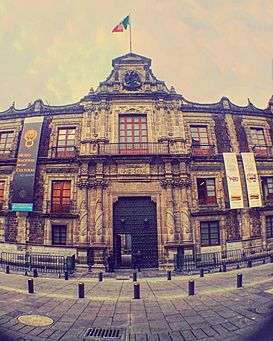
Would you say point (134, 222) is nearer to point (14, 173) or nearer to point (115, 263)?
A: point (115, 263)

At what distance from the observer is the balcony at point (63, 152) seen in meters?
15.6

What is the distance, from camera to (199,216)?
48.3 feet

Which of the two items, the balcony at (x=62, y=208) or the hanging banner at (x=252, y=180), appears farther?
the hanging banner at (x=252, y=180)

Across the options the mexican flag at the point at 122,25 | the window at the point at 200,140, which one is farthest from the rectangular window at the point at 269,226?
the mexican flag at the point at 122,25

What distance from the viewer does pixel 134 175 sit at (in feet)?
47.5

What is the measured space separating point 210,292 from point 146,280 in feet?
11.9

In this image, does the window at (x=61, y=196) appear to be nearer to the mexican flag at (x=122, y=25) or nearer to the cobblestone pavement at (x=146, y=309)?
the cobblestone pavement at (x=146, y=309)

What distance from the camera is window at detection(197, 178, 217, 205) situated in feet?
50.0

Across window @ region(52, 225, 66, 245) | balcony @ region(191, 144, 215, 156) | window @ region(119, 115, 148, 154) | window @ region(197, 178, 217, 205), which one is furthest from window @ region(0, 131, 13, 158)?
window @ region(197, 178, 217, 205)

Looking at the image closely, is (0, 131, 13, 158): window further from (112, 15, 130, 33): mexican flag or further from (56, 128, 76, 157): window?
(112, 15, 130, 33): mexican flag

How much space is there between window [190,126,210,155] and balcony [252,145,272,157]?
4234mm

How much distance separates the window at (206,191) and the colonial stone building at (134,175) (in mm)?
79

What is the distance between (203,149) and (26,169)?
1426 centimetres

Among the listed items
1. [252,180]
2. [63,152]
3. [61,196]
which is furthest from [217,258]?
[63,152]
